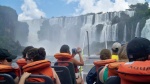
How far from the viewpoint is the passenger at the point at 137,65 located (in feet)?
6.77

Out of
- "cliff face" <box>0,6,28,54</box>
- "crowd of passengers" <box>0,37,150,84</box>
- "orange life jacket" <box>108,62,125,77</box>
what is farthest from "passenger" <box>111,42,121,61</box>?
"cliff face" <box>0,6,28,54</box>

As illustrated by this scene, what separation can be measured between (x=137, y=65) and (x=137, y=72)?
0.08m

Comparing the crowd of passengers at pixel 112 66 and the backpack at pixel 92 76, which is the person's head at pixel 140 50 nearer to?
the crowd of passengers at pixel 112 66

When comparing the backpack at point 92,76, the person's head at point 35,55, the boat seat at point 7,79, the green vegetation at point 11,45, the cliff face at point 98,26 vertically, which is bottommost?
the backpack at point 92,76

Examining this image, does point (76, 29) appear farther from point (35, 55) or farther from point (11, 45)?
point (35, 55)

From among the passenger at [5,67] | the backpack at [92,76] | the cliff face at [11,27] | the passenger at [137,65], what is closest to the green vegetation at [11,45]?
the cliff face at [11,27]

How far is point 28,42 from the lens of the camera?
8638 centimetres

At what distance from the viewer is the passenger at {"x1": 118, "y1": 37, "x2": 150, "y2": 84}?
2064 mm

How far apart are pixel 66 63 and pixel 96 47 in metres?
56.9

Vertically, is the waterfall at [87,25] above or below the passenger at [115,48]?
above

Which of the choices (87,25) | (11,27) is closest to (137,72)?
(87,25)

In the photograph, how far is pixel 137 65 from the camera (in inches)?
83.4

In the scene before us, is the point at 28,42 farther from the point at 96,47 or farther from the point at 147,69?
the point at 147,69

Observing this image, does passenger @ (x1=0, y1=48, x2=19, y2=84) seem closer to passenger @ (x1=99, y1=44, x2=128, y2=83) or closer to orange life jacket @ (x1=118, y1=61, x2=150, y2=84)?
passenger @ (x1=99, y1=44, x2=128, y2=83)
